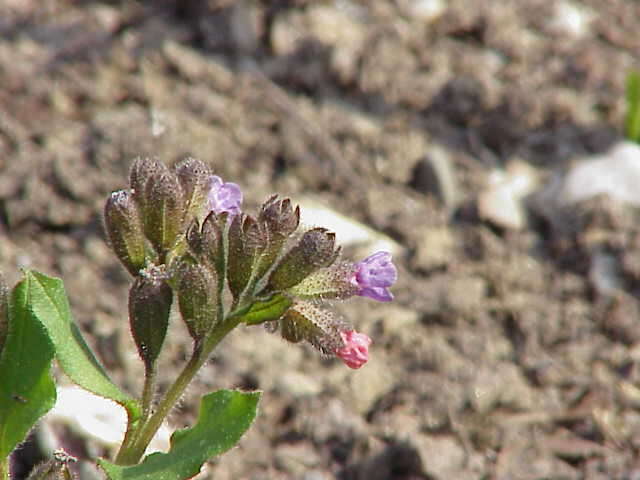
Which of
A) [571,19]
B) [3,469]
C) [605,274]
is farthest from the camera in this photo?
[571,19]

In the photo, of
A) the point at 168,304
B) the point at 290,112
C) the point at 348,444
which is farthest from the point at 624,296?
the point at 168,304

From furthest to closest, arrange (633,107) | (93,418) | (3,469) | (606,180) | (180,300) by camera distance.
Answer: (633,107), (606,180), (93,418), (3,469), (180,300)

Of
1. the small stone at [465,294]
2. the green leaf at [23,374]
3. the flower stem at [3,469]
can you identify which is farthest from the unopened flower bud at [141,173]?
the small stone at [465,294]

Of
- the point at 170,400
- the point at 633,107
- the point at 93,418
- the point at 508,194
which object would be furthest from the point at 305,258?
the point at 633,107

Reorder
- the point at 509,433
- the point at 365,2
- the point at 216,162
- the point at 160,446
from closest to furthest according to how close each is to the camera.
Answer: the point at 160,446, the point at 509,433, the point at 216,162, the point at 365,2

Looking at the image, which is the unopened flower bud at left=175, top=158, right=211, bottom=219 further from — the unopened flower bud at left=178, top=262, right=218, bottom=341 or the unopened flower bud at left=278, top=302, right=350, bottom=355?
the unopened flower bud at left=278, top=302, right=350, bottom=355

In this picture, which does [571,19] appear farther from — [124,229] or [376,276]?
[124,229]

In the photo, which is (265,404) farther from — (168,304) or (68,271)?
(168,304)
